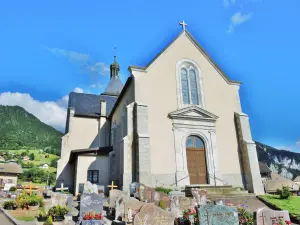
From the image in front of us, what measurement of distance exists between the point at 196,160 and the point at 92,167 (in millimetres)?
8305

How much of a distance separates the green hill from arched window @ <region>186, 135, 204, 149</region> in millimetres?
86855

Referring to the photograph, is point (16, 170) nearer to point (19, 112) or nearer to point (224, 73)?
point (224, 73)

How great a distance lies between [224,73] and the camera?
20.8 metres

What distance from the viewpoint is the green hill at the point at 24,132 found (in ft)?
322

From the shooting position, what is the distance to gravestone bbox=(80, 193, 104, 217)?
10383 millimetres

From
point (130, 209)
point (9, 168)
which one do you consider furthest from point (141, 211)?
point (9, 168)

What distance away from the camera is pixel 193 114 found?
18.2m

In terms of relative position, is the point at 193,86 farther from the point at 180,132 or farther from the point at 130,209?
the point at 130,209

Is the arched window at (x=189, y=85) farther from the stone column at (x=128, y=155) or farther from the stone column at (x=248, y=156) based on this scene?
the stone column at (x=128, y=155)

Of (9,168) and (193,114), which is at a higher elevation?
(193,114)

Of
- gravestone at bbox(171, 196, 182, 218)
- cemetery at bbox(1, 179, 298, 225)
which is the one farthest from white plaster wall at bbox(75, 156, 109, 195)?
gravestone at bbox(171, 196, 182, 218)

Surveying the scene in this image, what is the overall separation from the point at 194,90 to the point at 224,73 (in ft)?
11.3

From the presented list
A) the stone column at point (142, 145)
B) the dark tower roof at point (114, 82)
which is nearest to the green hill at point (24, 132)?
the dark tower roof at point (114, 82)

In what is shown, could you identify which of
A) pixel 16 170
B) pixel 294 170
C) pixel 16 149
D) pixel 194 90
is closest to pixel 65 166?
pixel 194 90
